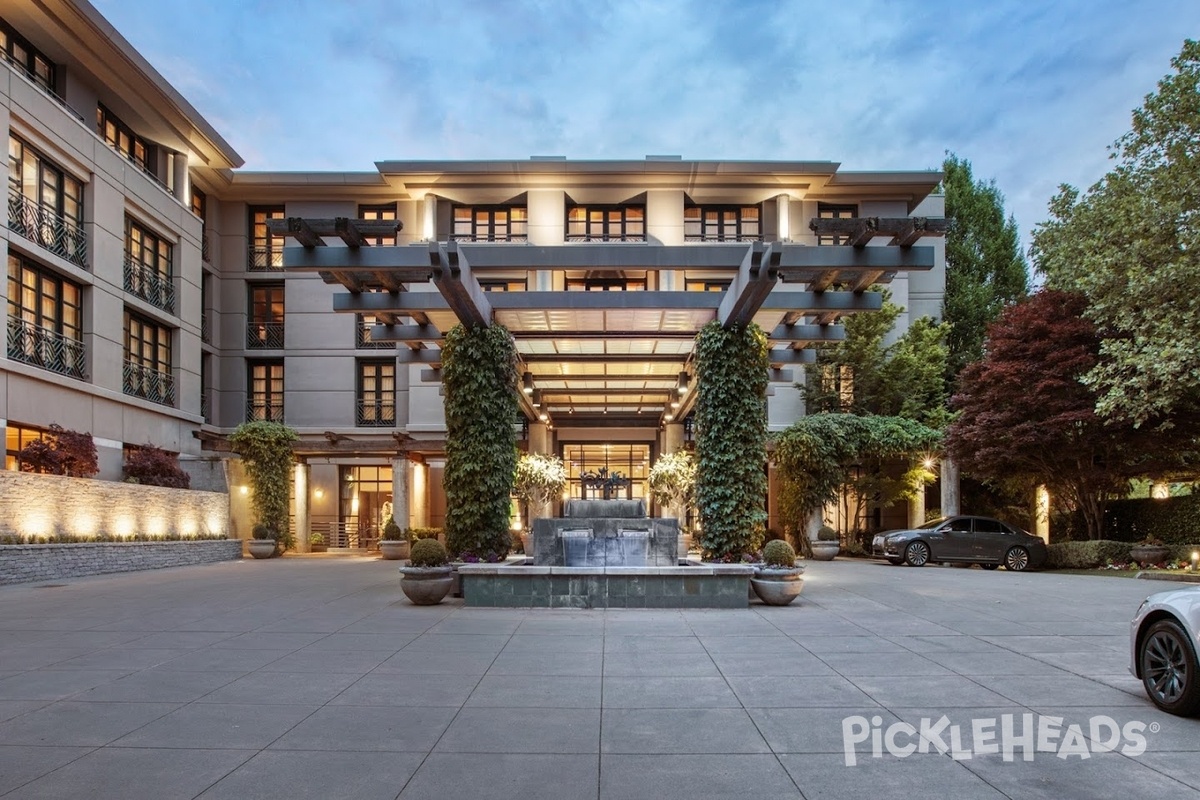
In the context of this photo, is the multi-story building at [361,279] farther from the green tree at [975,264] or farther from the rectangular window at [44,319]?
the green tree at [975,264]

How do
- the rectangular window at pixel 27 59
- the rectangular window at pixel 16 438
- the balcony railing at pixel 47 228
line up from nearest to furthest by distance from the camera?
the rectangular window at pixel 16 438
the balcony railing at pixel 47 228
the rectangular window at pixel 27 59

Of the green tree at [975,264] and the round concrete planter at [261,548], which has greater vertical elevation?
the green tree at [975,264]

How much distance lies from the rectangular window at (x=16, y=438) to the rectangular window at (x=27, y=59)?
356 inches

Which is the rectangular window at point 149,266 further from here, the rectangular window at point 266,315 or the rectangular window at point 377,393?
the rectangular window at point 377,393

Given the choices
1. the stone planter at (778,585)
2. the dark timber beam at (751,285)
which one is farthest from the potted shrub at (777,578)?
the dark timber beam at (751,285)

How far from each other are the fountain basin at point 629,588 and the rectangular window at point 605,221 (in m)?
22.0

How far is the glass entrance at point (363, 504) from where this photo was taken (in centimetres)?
3600

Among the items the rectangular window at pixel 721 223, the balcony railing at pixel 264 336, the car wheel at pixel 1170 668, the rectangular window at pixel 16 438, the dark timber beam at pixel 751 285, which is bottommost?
the car wheel at pixel 1170 668

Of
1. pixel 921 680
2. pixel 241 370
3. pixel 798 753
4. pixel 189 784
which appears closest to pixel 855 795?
pixel 798 753

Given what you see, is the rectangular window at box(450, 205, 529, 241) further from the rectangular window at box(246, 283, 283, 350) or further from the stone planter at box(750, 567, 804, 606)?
the stone planter at box(750, 567, 804, 606)

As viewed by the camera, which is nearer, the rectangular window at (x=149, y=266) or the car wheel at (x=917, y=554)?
the car wheel at (x=917, y=554)

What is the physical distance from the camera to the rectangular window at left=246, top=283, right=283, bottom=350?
33.9 meters

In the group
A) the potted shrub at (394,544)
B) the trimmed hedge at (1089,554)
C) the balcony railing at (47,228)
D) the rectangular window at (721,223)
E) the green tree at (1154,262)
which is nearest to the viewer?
the green tree at (1154,262)

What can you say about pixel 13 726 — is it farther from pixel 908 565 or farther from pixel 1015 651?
pixel 908 565
